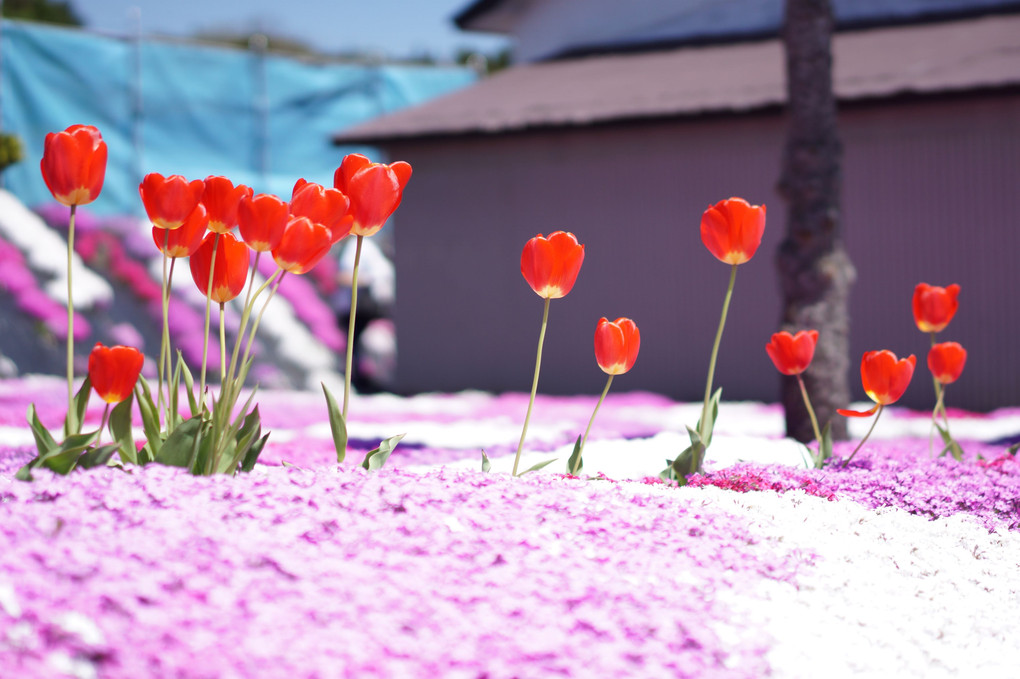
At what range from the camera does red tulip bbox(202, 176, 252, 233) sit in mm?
2568

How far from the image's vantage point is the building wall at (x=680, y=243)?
8531 millimetres

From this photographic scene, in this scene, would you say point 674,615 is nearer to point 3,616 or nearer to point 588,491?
point 588,491

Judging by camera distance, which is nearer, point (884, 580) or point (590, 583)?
point (590, 583)

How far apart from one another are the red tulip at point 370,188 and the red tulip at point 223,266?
37 cm

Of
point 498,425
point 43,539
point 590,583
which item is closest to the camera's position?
point 43,539

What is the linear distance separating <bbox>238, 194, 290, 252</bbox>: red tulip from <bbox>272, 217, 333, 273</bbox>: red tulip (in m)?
0.02

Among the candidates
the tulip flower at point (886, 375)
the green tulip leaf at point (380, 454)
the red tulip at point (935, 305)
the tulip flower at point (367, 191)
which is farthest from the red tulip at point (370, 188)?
the red tulip at point (935, 305)

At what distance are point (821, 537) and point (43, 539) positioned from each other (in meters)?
1.92

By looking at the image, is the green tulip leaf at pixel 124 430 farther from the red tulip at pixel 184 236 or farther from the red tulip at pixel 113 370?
the red tulip at pixel 184 236

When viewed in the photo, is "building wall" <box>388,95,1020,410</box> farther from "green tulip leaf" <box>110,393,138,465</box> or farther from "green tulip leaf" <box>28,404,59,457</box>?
"green tulip leaf" <box>28,404,59,457</box>

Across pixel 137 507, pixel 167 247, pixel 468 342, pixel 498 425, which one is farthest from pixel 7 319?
pixel 137 507

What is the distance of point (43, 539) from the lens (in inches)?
75.5

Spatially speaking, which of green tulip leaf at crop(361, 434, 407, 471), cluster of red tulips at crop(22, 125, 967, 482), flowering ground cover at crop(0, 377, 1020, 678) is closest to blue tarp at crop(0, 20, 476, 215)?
→ cluster of red tulips at crop(22, 125, 967, 482)

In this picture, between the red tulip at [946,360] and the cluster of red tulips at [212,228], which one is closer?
the cluster of red tulips at [212,228]
